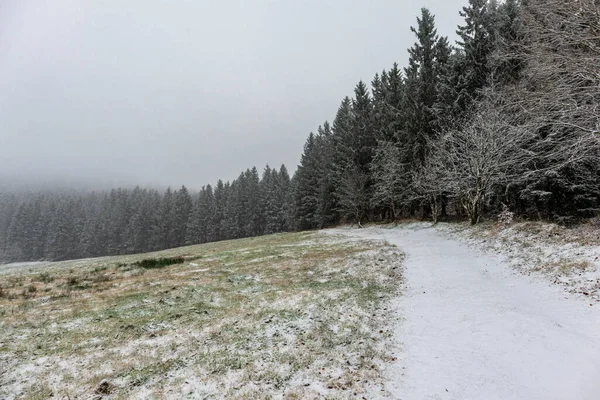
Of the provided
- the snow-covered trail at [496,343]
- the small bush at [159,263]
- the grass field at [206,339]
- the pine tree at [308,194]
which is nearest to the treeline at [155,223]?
the pine tree at [308,194]

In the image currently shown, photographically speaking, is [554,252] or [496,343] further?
[554,252]

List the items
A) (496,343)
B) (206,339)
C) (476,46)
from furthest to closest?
1. (476,46)
2. (206,339)
3. (496,343)

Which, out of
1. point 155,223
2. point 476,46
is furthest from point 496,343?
point 155,223

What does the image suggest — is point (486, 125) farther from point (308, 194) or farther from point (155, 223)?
point (155, 223)

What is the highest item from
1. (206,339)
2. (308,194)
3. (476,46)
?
(476,46)

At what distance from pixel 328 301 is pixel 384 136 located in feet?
108

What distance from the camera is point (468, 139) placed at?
21.6 metres

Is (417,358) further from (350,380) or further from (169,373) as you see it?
(169,373)

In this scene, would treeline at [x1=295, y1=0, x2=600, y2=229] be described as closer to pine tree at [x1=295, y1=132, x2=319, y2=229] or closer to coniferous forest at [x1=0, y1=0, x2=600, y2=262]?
coniferous forest at [x1=0, y1=0, x2=600, y2=262]

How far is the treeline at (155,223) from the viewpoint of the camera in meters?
74.9

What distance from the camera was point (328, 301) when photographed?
29.0ft

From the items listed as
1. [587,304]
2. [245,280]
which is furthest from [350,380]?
[245,280]

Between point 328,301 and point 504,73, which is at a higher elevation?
point 504,73

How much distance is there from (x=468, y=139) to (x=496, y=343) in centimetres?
1962
